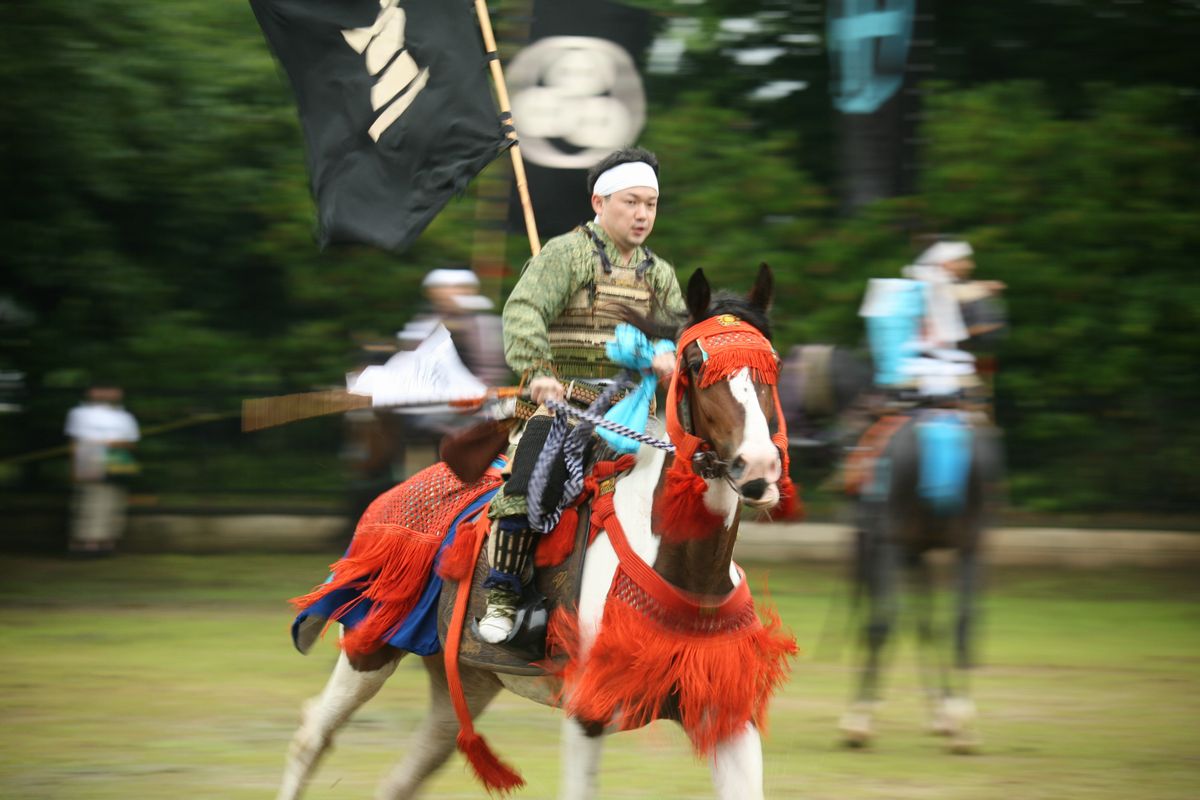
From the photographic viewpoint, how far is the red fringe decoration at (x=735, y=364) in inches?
192

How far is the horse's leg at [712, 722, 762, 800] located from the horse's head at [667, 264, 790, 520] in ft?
2.45

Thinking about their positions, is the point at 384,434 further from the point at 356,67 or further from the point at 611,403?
the point at 611,403

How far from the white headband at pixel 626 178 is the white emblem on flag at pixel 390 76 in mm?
1576

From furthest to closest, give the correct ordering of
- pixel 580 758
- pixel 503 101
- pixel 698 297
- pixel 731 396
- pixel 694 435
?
pixel 503 101
pixel 580 758
pixel 698 297
pixel 694 435
pixel 731 396

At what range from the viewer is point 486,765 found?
6043 mm

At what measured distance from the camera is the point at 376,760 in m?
8.20

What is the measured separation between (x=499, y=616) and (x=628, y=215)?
1.42m

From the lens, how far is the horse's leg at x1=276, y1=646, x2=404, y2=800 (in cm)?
638

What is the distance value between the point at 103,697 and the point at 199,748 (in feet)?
5.55

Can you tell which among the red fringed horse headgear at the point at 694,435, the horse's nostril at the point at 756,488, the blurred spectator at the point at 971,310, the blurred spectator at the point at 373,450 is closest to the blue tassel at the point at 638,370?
the red fringed horse headgear at the point at 694,435

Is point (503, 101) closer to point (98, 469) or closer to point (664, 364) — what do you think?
point (664, 364)

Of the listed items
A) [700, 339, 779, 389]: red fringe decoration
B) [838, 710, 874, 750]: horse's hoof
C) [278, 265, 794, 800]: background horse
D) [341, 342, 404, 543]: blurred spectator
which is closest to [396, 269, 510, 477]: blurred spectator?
[341, 342, 404, 543]: blurred spectator

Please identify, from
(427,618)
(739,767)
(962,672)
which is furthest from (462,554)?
(962,672)

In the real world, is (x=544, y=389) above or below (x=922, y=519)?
above
